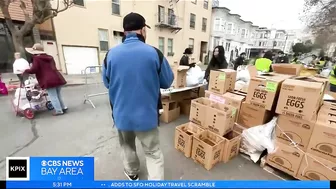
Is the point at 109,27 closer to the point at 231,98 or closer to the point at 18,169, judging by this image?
the point at 231,98

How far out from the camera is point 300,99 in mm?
1890

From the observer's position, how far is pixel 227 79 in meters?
2.82

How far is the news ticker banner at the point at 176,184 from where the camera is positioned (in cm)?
57

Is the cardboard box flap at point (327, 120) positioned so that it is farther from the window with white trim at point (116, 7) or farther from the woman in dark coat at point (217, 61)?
the window with white trim at point (116, 7)

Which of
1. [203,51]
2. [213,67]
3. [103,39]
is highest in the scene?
[103,39]

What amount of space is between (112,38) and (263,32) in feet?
121

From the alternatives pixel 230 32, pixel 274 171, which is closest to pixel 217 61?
pixel 274 171

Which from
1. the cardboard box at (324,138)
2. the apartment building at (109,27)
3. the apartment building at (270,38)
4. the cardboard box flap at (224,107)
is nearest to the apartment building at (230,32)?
the apartment building at (109,27)

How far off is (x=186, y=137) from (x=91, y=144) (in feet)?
5.15

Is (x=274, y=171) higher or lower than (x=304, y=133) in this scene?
lower

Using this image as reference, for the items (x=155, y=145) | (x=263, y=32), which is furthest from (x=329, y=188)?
(x=263, y=32)

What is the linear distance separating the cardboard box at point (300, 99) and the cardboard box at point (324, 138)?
0.11 meters

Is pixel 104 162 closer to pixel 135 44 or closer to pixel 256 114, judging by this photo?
pixel 135 44

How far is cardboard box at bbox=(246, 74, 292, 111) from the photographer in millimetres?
2180
